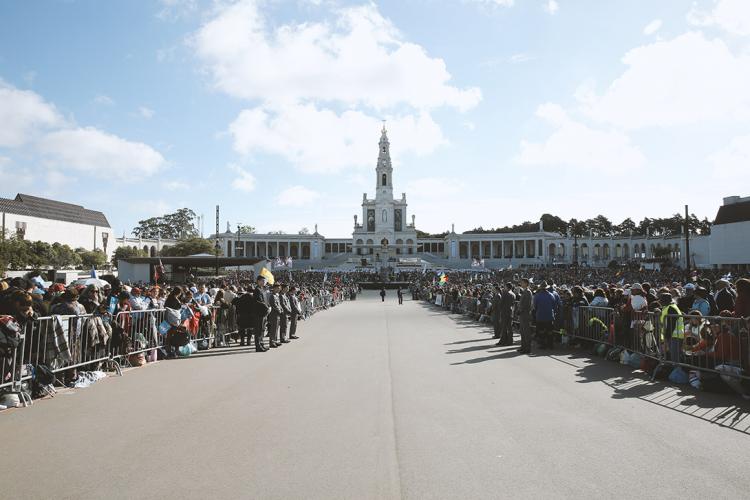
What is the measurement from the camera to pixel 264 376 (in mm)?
10125

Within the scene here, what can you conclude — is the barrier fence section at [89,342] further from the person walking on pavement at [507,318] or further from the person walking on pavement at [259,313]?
the person walking on pavement at [507,318]

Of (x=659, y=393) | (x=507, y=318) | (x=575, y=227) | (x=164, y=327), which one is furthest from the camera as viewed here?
(x=575, y=227)

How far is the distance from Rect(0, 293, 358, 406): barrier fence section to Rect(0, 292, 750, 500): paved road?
0.66m

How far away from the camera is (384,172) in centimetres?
13000

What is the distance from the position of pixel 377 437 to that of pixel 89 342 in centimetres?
666

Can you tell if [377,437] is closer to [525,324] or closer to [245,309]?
[525,324]

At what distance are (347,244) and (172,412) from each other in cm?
13059

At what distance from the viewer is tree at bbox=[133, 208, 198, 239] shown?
146 m

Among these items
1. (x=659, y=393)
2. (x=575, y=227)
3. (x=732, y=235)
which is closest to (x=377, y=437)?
(x=659, y=393)

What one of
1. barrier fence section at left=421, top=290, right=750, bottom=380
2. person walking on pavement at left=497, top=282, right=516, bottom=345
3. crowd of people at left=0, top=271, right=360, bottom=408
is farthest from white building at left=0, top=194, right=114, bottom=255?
barrier fence section at left=421, top=290, right=750, bottom=380

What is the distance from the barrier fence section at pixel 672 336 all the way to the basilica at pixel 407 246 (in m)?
88.4

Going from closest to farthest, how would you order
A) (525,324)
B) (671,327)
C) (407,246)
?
(671,327), (525,324), (407,246)

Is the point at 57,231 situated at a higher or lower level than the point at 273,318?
higher

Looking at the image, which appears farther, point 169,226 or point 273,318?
point 169,226
